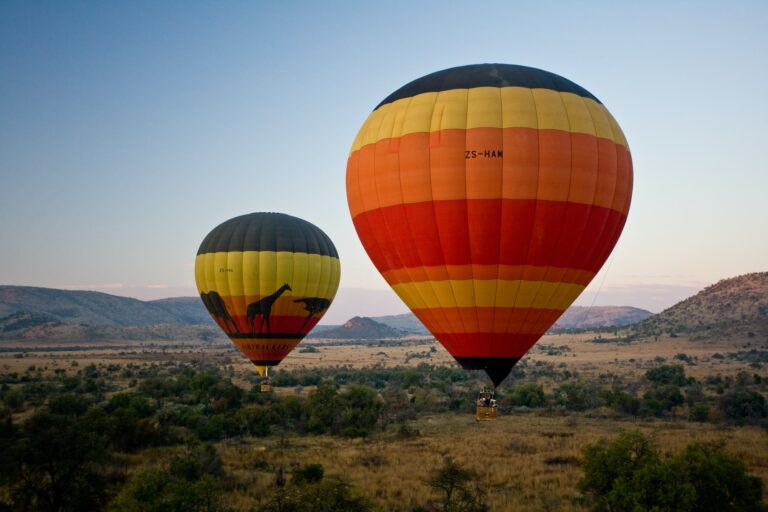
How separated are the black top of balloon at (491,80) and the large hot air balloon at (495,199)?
5cm

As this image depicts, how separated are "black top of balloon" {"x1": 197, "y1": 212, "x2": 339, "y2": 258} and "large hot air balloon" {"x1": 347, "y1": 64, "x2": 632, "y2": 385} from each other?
17560mm

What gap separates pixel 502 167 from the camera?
17.4m

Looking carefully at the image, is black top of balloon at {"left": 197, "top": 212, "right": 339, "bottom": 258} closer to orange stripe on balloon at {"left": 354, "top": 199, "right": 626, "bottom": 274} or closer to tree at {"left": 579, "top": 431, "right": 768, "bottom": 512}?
orange stripe on balloon at {"left": 354, "top": 199, "right": 626, "bottom": 274}

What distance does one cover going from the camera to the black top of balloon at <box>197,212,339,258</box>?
3581 centimetres

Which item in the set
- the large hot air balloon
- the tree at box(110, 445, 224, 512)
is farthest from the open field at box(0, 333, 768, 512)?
the large hot air balloon

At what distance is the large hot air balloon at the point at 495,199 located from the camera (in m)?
17.5

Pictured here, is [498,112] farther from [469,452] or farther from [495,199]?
[469,452]

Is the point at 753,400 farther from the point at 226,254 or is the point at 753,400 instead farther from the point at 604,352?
the point at 604,352

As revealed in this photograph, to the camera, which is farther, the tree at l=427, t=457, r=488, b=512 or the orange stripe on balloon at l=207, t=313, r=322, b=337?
the orange stripe on balloon at l=207, t=313, r=322, b=337

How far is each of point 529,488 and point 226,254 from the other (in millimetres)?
21800

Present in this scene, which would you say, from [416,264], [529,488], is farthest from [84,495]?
[529,488]

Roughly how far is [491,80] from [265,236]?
2056 cm

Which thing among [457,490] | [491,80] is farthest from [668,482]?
[491,80]

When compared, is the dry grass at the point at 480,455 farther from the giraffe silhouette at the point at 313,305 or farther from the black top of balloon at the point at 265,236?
the black top of balloon at the point at 265,236
